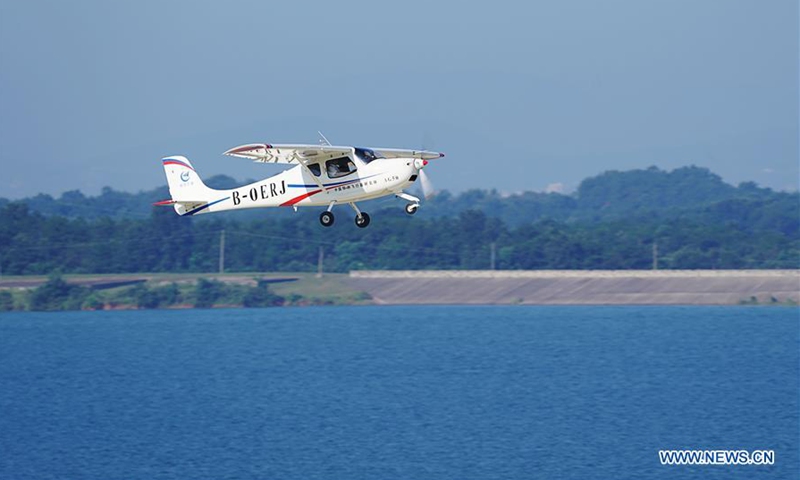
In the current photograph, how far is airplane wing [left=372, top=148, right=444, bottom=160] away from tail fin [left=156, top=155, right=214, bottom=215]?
5.43m

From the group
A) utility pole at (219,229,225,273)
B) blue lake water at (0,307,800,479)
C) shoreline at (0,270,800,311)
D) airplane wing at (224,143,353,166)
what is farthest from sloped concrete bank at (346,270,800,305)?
airplane wing at (224,143,353,166)

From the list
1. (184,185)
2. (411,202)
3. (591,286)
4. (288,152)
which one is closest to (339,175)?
(288,152)

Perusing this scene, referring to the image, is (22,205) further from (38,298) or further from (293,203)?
(293,203)

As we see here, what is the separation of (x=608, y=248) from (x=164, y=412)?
6303cm

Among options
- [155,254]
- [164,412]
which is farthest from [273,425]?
[155,254]

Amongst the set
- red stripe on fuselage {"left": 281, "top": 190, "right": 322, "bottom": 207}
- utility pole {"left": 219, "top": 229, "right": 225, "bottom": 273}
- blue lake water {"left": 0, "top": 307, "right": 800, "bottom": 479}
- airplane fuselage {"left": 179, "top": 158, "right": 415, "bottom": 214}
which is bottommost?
blue lake water {"left": 0, "top": 307, "right": 800, "bottom": 479}

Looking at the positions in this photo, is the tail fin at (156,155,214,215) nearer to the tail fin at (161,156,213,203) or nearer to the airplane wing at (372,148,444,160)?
the tail fin at (161,156,213,203)

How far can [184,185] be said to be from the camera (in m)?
34.2

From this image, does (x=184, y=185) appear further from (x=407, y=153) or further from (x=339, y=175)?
(x=407, y=153)

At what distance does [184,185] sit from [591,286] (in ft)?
306

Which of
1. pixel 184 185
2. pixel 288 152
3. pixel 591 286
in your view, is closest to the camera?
pixel 288 152

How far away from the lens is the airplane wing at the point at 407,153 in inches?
1231

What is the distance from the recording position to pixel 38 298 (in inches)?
4626

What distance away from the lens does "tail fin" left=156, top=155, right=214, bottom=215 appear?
33562 millimetres
